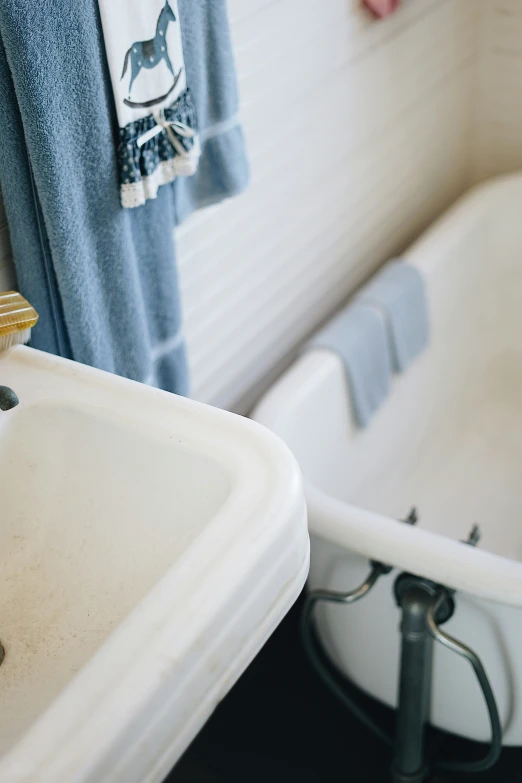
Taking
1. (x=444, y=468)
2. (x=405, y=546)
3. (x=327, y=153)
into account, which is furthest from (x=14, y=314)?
(x=444, y=468)

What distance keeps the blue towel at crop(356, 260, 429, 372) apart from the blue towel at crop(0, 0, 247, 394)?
0.60 m

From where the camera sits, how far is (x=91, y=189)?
1132 millimetres

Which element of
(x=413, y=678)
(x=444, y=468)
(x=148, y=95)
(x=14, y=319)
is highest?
(x=148, y=95)

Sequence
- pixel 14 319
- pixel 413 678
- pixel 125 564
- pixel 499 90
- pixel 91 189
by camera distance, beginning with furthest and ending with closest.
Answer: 1. pixel 499 90
2. pixel 413 678
3. pixel 91 189
4. pixel 14 319
5. pixel 125 564

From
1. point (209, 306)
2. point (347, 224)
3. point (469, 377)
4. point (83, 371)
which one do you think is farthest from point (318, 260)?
point (83, 371)

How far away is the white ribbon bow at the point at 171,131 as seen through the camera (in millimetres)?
1172

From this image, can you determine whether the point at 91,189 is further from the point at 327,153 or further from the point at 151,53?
the point at 327,153

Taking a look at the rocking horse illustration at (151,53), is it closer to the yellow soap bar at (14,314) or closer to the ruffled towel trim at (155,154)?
the ruffled towel trim at (155,154)

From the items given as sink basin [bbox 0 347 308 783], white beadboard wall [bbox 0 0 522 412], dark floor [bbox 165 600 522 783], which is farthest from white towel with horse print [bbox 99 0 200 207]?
dark floor [bbox 165 600 522 783]

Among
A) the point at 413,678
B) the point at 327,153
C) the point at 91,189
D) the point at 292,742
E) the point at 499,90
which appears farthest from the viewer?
the point at 499,90

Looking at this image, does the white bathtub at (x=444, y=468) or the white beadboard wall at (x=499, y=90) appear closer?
the white bathtub at (x=444, y=468)

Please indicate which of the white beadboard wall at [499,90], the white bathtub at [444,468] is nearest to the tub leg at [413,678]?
the white bathtub at [444,468]

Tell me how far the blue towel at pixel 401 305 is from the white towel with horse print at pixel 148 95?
0.73 m

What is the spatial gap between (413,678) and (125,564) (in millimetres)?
732
